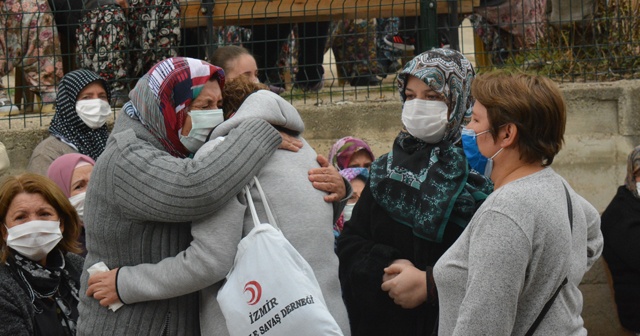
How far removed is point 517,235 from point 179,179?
116 centimetres

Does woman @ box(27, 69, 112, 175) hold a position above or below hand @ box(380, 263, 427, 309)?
above

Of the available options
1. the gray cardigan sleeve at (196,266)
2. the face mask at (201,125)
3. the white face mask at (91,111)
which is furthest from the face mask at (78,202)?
the gray cardigan sleeve at (196,266)

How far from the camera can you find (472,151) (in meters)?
3.90

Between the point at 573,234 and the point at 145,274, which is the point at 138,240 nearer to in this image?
the point at 145,274

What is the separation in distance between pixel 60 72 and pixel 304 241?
397 cm

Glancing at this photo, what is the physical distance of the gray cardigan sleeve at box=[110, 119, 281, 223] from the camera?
12.0 feet

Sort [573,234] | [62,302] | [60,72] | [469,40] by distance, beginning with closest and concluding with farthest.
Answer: [573,234] < [62,302] < [60,72] < [469,40]

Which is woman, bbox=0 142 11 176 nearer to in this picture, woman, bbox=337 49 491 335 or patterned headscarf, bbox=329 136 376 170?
patterned headscarf, bbox=329 136 376 170

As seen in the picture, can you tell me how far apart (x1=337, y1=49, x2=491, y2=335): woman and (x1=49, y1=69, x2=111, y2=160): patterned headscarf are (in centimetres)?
244

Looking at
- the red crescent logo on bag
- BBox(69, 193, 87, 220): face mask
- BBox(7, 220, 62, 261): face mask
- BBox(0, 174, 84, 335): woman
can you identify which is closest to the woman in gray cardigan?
the red crescent logo on bag

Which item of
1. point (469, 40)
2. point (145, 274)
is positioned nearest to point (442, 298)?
point (145, 274)

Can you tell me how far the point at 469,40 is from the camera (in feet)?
28.0

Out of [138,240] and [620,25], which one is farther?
[620,25]

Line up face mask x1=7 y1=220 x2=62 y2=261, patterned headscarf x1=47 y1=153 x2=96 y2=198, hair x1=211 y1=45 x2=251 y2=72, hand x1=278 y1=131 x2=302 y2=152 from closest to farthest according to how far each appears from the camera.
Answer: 1. hand x1=278 y1=131 x2=302 y2=152
2. face mask x1=7 y1=220 x2=62 y2=261
3. patterned headscarf x1=47 y1=153 x2=96 y2=198
4. hair x1=211 y1=45 x2=251 y2=72
